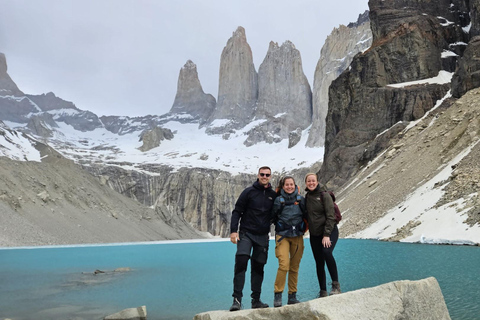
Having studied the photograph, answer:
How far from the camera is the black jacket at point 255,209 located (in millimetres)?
7414

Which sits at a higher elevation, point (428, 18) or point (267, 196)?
point (428, 18)

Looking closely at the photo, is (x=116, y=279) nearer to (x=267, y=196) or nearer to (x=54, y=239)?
(x=267, y=196)

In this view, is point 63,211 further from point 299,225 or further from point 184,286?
point 299,225

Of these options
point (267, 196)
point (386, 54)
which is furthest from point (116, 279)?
point (386, 54)

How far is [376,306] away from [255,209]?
2.81m

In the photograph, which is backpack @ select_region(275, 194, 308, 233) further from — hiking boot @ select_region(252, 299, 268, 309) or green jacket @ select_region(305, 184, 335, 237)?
hiking boot @ select_region(252, 299, 268, 309)

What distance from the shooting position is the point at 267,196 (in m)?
7.49

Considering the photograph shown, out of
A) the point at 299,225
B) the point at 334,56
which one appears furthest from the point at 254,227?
the point at 334,56

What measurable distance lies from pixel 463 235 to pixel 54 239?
1710 inches

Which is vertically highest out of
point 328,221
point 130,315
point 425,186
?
point 328,221

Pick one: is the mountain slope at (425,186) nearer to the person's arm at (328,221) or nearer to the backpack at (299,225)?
the person's arm at (328,221)

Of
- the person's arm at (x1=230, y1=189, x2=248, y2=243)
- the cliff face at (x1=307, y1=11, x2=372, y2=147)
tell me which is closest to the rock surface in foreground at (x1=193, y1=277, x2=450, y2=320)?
the person's arm at (x1=230, y1=189, x2=248, y2=243)

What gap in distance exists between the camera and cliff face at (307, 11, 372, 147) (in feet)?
557

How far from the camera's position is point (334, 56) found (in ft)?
573
